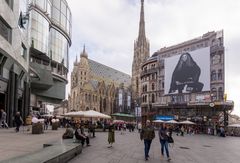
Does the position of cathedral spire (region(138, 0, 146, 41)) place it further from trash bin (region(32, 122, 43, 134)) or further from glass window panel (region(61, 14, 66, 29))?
trash bin (region(32, 122, 43, 134))

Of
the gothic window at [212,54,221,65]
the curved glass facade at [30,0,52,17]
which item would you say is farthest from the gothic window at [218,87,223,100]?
the curved glass facade at [30,0,52,17]

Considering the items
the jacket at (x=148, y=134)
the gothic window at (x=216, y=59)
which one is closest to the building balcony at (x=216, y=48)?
the gothic window at (x=216, y=59)

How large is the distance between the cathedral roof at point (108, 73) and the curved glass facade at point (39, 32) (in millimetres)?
89141

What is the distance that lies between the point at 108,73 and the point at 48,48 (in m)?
101

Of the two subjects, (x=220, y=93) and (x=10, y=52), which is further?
(x=220, y=93)

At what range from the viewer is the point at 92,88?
134 meters

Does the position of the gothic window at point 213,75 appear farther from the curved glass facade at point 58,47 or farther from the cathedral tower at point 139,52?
the cathedral tower at point 139,52

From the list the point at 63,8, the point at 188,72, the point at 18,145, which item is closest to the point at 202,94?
the point at 188,72

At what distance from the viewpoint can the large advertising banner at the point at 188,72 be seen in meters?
56.7

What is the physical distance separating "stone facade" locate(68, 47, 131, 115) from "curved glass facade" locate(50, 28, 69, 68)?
6284 centimetres

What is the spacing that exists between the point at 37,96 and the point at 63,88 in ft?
26.2

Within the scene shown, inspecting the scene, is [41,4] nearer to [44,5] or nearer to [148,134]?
[44,5]

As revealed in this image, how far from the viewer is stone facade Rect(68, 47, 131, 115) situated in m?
128

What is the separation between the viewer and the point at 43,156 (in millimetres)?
7910
